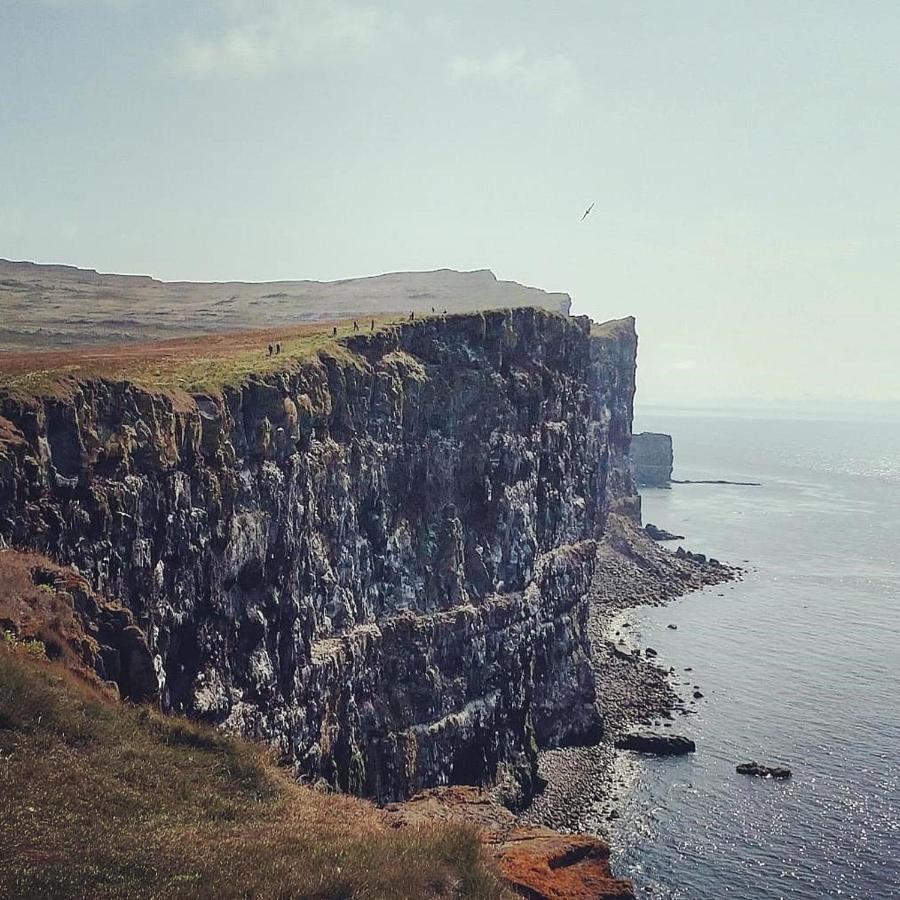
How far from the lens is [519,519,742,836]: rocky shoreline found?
205ft

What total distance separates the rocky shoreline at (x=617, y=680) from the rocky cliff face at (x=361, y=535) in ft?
8.52

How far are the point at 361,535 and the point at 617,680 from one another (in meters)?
40.2

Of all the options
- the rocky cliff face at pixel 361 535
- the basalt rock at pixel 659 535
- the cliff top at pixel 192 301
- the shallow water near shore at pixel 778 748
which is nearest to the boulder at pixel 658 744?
the shallow water near shore at pixel 778 748

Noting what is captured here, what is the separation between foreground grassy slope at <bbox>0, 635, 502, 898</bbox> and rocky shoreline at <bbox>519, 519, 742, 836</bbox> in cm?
3513

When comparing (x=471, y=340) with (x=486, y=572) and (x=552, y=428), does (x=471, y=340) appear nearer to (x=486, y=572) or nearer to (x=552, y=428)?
(x=552, y=428)

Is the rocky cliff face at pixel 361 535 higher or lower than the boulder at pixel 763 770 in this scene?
higher

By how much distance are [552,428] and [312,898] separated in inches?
2293

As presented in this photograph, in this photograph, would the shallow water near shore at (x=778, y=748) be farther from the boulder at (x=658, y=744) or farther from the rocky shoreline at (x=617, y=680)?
the rocky shoreline at (x=617, y=680)

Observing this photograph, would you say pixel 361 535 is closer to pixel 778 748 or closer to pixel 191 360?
pixel 191 360

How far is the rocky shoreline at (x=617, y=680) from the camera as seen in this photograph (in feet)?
205

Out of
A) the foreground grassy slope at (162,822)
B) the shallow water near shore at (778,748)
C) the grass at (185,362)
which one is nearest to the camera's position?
the foreground grassy slope at (162,822)

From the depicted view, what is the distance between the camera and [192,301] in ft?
406

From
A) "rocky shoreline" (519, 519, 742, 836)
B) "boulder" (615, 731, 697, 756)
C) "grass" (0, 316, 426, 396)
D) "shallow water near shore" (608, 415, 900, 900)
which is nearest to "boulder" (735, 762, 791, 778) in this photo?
"shallow water near shore" (608, 415, 900, 900)

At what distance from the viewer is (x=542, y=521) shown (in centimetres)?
7594
